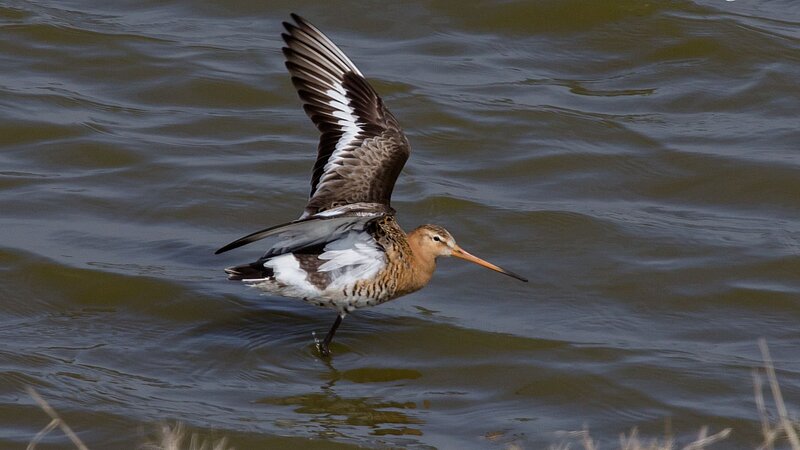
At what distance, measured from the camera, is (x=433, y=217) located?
8.41 meters

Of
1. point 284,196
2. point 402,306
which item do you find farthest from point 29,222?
point 402,306

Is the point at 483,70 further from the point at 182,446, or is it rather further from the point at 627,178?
the point at 182,446

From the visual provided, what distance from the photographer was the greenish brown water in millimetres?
6227

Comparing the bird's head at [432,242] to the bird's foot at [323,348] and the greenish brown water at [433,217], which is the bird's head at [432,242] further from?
the bird's foot at [323,348]

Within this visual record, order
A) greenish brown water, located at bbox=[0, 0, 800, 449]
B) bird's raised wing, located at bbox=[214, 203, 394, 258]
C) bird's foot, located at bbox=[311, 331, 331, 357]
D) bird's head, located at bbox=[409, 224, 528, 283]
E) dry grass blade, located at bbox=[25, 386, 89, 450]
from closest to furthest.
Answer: dry grass blade, located at bbox=[25, 386, 89, 450], bird's raised wing, located at bbox=[214, 203, 394, 258], greenish brown water, located at bbox=[0, 0, 800, 449], bird's foot, located at bbox=[311, 331, 331, 357], bird's head, located at bbox=[409, 224, 528, 283]

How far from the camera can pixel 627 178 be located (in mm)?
8906

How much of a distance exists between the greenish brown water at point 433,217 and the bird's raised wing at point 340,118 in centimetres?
87

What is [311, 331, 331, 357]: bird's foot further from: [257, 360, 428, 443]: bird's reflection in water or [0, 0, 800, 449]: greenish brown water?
[257, 360, 428, 443]: bird's reflection in water

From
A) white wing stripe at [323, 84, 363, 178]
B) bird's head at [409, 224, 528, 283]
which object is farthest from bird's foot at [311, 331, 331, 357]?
white wing stripe at [323, 84, 363, 178]

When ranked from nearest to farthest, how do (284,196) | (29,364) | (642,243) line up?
1. (29,364)
2. (642,243)
3. (284,196)

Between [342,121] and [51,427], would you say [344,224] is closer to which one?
[342,121]

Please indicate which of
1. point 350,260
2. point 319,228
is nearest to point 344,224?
point 319,228

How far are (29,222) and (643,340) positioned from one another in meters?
3.75

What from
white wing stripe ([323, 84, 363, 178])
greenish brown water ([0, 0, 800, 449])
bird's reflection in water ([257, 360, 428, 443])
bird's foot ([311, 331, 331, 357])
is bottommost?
bird's reflection in water ([257, 360, 428, 443])
